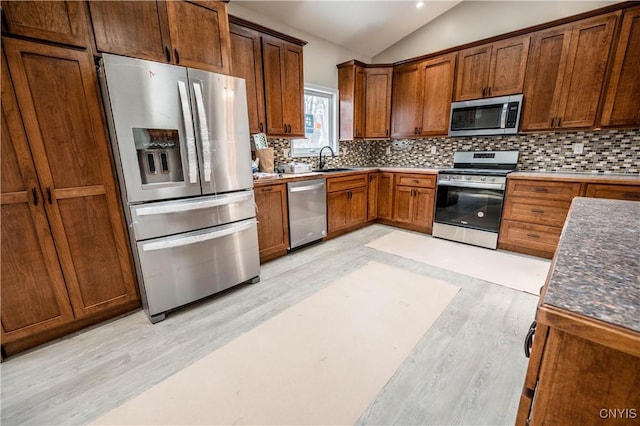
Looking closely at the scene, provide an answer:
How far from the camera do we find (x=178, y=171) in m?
1.97

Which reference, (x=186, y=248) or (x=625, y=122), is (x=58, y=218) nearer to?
(x=186, y=248)

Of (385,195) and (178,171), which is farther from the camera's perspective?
(385,195)

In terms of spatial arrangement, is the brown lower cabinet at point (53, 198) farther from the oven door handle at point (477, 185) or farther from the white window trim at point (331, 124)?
the oven door handle at point (477, 185)

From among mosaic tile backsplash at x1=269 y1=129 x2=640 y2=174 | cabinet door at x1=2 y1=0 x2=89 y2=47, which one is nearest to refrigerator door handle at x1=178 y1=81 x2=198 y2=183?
cabinet door at x1=2 y1=0 x2=89 y2=47

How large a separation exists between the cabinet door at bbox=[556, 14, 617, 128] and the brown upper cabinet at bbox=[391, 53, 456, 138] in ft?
3.80

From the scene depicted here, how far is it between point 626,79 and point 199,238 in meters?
4.12

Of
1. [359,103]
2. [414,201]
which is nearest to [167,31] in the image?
[359,103]

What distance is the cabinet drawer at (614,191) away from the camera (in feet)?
7.85

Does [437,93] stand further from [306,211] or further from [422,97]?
[306,211]

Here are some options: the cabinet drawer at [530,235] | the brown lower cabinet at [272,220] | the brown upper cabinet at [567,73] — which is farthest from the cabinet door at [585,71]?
the brown lower cabinet at [272,220]

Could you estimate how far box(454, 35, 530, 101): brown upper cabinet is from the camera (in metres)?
3.00

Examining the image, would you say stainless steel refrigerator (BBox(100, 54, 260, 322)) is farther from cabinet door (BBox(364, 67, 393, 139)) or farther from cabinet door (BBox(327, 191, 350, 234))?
cabinet door (BBox(364, 67, 393, 139))

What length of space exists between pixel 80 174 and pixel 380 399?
2269mm

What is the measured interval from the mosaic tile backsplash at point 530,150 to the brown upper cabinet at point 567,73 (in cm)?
30
